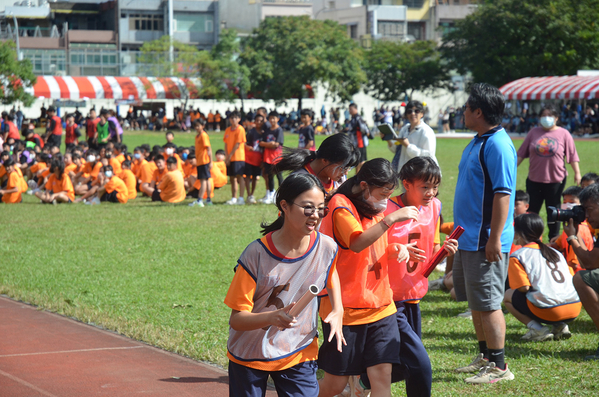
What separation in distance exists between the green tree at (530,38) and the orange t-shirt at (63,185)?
3802 centimetres

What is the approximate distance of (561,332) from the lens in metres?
5.65

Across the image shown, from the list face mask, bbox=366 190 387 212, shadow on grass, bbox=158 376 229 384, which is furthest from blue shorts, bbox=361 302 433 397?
shadow on grass, bbox=158 376 229 384

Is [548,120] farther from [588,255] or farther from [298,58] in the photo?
[298,58]

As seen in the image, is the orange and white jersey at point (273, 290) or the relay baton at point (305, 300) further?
the orange and white jersey at point (273, 290)

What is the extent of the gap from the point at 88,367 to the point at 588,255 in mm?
3738

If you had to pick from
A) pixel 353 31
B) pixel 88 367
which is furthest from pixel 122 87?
pixel 88 367

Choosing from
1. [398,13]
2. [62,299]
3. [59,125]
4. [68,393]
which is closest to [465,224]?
[68,393]

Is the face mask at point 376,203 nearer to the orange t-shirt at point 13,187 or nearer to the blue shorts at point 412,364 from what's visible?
the blue shorts at point 412,364

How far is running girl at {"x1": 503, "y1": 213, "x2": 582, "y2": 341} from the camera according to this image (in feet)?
18.2

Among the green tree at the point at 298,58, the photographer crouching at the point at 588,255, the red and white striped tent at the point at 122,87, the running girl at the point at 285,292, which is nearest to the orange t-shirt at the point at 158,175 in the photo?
the photographer crouching at the point at 588,255

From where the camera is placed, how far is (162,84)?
176 ft

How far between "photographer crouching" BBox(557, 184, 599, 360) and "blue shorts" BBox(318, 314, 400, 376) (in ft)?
6.94

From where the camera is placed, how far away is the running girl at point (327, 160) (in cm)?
408

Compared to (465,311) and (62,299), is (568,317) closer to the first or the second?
(465,311)
